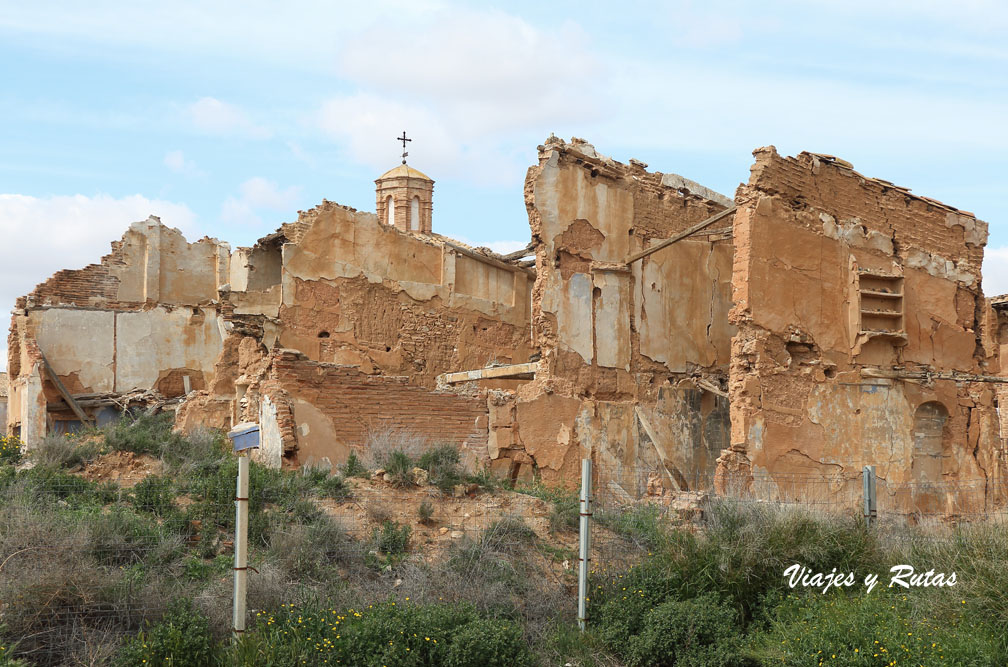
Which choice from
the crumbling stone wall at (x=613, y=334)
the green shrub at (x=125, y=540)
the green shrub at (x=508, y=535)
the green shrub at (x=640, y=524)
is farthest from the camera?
the crumbling stone wall at (x=613, y=334)

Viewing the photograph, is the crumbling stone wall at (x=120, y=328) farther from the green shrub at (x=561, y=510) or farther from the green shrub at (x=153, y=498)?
the green shrub at (x=561, y=510)

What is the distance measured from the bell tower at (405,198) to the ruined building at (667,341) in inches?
744

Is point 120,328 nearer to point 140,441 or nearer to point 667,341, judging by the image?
point 140,441

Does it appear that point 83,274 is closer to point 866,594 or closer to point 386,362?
point 386,362

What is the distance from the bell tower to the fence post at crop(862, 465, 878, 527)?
31552mm

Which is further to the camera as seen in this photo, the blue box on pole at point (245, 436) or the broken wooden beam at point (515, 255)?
the broken wooden beam at point (515, 255)

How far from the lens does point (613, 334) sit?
16.9 meters

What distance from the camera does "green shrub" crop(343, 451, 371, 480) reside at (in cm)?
1230

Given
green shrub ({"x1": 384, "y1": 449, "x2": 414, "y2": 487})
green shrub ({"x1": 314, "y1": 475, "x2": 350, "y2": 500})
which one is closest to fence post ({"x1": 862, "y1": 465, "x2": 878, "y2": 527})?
green shrub ({"x1": 384, "y1": 449, "x2": 414, "y2": 487})

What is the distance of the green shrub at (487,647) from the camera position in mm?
8172

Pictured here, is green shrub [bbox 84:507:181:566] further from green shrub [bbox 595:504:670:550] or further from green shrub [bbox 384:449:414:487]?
green shrub [bbox 595:504:670:550]

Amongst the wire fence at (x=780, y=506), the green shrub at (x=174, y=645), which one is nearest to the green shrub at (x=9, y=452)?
the green shrub at (x=174, y=645)

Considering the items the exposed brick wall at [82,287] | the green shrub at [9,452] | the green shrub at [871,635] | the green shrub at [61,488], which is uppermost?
the exposed brick wall at [82,287]

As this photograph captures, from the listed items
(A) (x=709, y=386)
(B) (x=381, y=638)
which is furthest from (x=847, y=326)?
(B) (x=381, y=638)
